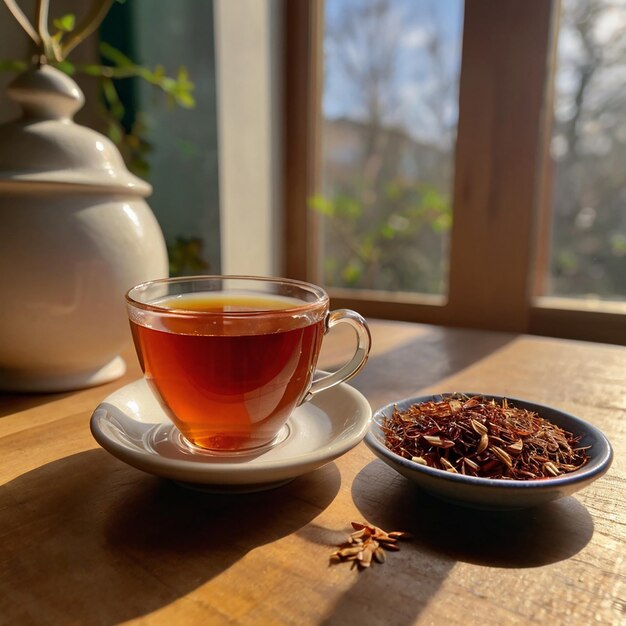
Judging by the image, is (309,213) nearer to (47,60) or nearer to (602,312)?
(602,312)

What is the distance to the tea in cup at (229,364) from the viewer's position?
0.44m

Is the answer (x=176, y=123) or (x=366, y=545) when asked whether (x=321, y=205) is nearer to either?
(x=176, y=123)

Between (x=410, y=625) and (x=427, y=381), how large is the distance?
1.61 ft

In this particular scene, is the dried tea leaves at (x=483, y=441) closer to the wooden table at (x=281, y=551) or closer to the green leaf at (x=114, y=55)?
the wooden table at (x=281, y=551)

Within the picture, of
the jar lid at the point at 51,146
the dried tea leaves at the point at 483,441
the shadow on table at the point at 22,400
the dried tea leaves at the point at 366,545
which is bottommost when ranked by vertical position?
the shadow on table at the point at 22,400

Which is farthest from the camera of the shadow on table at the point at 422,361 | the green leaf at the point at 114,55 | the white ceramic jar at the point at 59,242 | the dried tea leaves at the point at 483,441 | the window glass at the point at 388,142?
the window glass at the point at 388,142

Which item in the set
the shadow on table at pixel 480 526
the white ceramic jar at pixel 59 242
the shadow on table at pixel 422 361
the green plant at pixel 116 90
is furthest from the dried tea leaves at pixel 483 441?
the green plant at pixel 116 90

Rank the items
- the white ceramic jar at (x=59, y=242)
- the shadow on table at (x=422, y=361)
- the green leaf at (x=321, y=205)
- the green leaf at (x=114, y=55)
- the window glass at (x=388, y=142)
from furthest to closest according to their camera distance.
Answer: the green leaf at (x=321, y=205) → the window glass at (x=388, y=142) → the green leaf at (x=114, y=55) → the shadow on table at (x=422, y=361) → the white ceramic jar at (x=59, y=242)

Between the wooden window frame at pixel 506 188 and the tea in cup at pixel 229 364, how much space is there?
3.51ft

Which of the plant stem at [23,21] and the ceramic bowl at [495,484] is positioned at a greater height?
the plant stem at [23,21]

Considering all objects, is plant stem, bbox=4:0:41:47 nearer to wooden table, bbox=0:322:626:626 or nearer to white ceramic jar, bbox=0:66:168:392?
white ceramic jar, bbox=0:66:168:392

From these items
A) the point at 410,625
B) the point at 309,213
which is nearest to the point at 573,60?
the point at 309,213

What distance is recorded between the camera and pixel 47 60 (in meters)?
0.73

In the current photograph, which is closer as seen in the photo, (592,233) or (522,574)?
(522,574)
